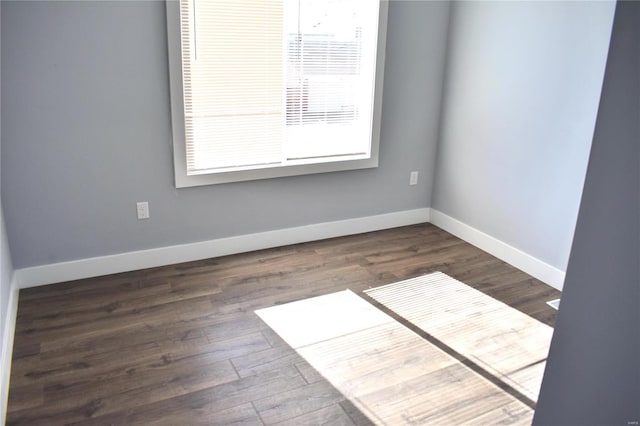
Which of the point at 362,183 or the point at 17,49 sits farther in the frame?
the point at 362,183

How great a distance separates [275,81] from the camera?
127 inches

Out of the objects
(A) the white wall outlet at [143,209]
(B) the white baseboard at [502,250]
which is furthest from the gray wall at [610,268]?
(A) the white wall outlet at [143,209]

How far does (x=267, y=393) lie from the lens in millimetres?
2137

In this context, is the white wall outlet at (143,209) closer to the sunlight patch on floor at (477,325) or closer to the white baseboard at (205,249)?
the white baseboard at (205,249)

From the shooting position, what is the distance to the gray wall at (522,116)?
111 inches

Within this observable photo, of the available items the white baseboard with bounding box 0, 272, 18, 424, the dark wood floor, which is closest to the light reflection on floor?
the dark wood floor

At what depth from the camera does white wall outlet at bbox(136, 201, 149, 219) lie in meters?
3.10

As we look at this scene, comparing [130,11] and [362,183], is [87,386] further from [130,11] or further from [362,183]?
[362,183]

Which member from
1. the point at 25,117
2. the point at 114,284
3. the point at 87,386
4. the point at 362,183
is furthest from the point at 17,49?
the point at 362,183

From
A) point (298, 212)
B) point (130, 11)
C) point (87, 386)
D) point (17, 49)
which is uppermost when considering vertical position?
point (130, 11)

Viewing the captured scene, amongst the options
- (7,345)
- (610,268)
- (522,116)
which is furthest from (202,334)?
(522,116)

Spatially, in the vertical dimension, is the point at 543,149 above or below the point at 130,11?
below

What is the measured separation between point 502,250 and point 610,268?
258 centimetres

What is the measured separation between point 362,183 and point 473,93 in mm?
1000
